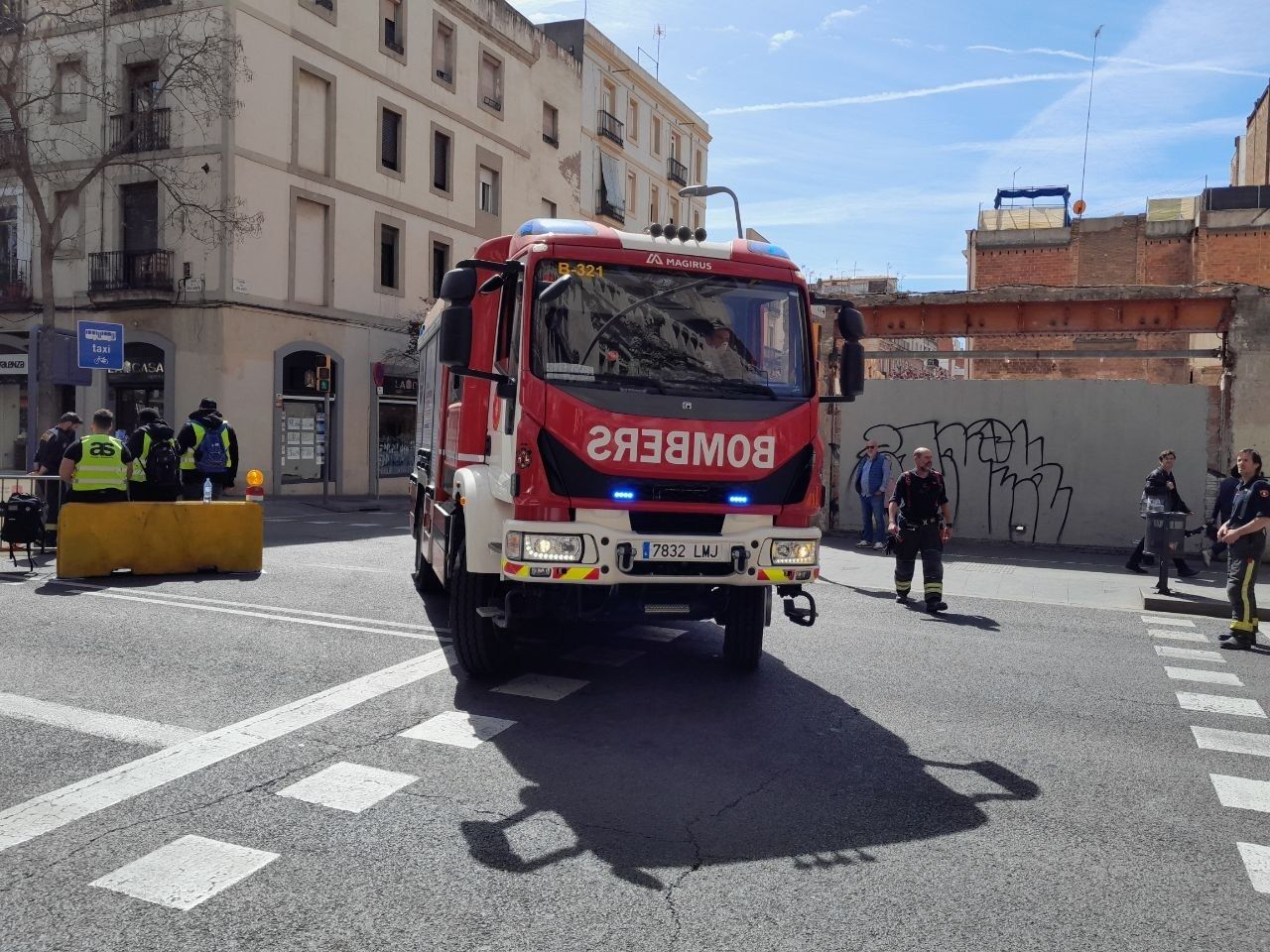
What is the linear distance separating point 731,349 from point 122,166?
2333 centimetres

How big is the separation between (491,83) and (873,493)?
22960 mm

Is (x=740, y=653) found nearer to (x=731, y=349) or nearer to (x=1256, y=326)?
(x=731, y=349)

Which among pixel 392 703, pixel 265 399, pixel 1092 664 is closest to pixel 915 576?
pixel 1092 664

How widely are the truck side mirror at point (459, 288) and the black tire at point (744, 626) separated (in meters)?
2.51

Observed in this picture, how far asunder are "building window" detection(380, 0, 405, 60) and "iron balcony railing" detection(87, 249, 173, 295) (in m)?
8.75

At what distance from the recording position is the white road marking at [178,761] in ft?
14.0

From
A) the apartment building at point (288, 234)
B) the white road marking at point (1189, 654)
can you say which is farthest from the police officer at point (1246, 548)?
the apartment building at point (288, 234)

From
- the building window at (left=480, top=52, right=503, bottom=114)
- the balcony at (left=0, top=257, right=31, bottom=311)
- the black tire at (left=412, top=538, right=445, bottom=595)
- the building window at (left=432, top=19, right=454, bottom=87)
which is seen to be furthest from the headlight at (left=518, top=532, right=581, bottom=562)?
the building window at (left=480, top=52, right=503, bottom=114)

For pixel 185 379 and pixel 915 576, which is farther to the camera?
pixel 185 379

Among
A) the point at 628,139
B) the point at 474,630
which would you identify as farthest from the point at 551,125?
the point at 474,630

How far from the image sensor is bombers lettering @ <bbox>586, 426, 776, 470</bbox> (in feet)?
19.6

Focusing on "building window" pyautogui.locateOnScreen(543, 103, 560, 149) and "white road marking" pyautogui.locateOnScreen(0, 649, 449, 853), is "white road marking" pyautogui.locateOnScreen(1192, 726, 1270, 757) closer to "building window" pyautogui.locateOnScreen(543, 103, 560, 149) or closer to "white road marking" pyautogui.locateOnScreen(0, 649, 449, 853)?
"white road marking" pyautogui.locateOnScreen(0, 649, 449, 853)

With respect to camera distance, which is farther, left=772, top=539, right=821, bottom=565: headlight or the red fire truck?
left=772, top=539, right=821, bottom=565: headlight

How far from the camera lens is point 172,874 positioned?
12.4ft
